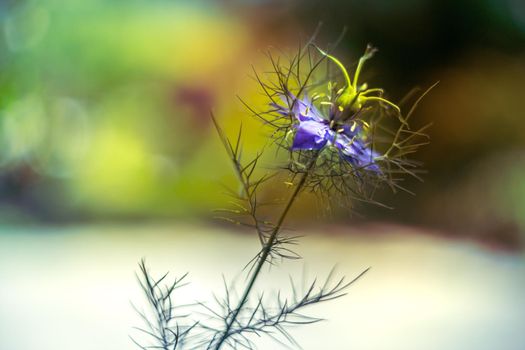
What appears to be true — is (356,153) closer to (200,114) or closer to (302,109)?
(302,109)

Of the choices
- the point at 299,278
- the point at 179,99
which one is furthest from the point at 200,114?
the point at 299,278

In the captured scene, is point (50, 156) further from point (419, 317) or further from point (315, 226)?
point (419, 317)

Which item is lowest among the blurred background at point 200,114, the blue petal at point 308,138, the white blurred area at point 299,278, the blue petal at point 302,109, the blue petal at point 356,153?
the blue petal at point 308,138

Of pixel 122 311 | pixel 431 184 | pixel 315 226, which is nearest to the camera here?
pixel 122 311

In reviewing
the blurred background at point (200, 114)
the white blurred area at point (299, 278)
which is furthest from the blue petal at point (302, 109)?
the blurred background at point (200, 114)

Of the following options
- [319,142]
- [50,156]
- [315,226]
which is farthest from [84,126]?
[319,142]

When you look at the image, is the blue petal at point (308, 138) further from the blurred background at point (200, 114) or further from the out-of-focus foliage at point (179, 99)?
the out-of-focus foliage at point (179, 99)

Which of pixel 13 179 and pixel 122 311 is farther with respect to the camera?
pixel 13 179
